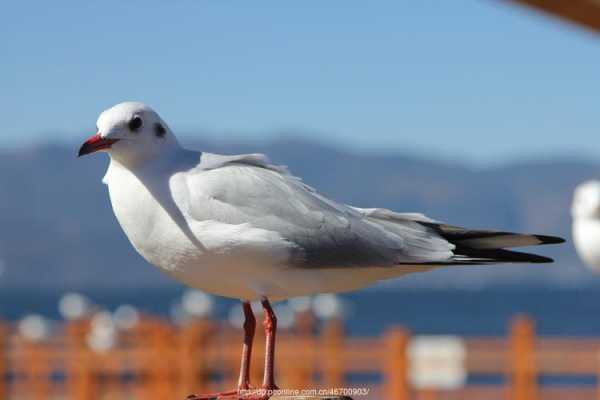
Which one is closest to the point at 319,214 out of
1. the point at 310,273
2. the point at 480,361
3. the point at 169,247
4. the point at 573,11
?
the point at 310,273

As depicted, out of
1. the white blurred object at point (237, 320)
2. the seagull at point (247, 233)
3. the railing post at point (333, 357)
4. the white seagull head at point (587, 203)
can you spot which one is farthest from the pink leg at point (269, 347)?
the railing post at point (333, 357)

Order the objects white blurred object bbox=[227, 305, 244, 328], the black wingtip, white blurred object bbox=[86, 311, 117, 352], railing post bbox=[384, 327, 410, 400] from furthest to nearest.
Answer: white blurred object bbox=[227, 305, 244, 328], white blurred object bbox=[86, 311, 117, 352], railing post bbox=[384, 327, 410, 400], the black wingtip

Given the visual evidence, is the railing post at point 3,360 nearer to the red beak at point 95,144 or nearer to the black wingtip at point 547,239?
the red beak at point 95,144

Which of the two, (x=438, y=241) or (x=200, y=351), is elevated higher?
(x=200, y=351)

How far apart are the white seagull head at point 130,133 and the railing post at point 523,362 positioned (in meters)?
8.39

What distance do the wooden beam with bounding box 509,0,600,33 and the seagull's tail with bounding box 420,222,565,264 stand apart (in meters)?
0.66

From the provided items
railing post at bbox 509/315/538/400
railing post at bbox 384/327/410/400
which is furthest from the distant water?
railing post at bbox 384/327/410/400

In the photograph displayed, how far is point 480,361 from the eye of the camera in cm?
1161

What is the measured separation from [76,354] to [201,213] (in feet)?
36.4

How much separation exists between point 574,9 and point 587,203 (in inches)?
254

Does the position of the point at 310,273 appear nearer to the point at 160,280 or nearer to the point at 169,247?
the point at 169,247

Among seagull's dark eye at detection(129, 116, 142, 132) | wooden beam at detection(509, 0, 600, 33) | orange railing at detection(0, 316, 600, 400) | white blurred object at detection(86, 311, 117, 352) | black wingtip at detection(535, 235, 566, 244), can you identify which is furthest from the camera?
white blurred object at detection(86, 311, 117, 352)

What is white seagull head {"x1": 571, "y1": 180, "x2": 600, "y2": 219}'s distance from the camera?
8656 millimetres

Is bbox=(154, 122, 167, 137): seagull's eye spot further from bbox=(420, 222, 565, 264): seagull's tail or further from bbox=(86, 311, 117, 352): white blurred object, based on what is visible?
bbox=(86, 311, 117, 352): white blurred object
